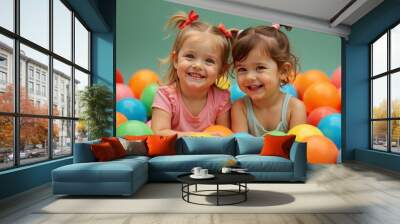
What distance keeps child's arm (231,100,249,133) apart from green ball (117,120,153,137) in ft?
5.35

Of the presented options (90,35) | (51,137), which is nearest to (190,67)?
(90,35)

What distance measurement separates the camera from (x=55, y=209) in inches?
153

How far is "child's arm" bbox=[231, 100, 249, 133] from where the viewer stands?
7.59 m

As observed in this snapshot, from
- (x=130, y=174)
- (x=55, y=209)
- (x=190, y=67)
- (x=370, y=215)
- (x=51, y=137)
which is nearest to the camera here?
(x=370, y=215)

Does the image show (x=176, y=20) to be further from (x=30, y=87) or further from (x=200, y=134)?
(x=30, y=87)

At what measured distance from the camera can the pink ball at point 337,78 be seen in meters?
8.29

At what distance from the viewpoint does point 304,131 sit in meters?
7.14

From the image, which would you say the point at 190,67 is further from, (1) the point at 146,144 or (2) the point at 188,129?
(1) the point at 146,144

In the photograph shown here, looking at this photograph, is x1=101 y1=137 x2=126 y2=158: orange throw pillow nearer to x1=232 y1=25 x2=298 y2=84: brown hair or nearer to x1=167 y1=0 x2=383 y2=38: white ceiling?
x1=232 y1=25 x2=298 y2=84: brown hair

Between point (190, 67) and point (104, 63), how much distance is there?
1.87 m

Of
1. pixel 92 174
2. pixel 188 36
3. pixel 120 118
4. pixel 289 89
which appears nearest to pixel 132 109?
pixel 120 118

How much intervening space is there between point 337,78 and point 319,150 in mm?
2125

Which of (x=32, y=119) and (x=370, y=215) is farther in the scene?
(x=32, y=119)

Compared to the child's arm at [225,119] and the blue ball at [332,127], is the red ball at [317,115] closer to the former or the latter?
the blue ball at [332,127]
